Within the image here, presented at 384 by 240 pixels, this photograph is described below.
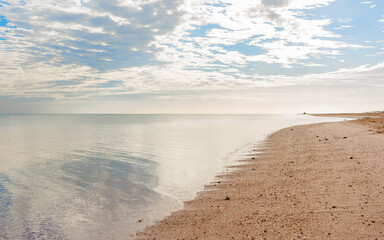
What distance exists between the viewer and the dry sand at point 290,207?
279 inches

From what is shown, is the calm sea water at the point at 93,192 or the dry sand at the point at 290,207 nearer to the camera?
the dry sand at the point at 290,207

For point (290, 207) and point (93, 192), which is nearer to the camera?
point (290, 207)

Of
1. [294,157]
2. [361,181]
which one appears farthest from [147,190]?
[294,157]

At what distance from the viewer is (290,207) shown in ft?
29.1

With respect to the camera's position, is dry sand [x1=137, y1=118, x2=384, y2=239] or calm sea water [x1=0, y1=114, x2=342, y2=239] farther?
calm sea water [x1=0, y1=114, x2=342, y2=239]

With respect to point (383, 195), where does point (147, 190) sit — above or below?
below

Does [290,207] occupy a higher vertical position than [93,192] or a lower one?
higher

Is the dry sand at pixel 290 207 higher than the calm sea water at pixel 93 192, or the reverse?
the dry sand at pixel 290 207

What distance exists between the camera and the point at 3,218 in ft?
31.1

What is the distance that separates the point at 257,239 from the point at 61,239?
5.94 metres

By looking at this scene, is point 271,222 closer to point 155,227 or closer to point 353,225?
point 353,225

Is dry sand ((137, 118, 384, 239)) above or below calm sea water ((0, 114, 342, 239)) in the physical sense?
above

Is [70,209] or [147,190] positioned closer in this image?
[70,209]

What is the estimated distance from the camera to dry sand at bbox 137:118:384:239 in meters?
7.08
